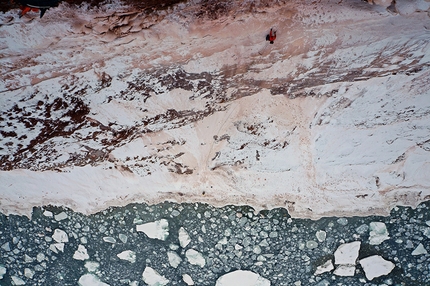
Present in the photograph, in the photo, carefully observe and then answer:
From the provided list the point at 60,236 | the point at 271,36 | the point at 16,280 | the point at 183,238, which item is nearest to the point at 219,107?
the point at 271,36

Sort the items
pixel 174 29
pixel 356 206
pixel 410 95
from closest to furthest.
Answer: pixel 174 29 < pixel 410 95 < pixel 356 206

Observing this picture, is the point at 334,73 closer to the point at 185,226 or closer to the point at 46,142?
the point at 185,226

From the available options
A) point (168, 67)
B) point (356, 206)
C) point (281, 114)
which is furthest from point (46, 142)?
point (356, 206)

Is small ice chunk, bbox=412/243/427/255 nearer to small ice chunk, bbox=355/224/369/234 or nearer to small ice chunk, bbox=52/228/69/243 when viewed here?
small ice chunk, bbox=355/224/369/234

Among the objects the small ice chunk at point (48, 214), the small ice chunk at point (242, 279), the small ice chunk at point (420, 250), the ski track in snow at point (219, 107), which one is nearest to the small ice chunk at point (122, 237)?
the ski track in snow at point (219, 107)

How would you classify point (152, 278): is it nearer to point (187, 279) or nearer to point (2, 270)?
point (187, 279)

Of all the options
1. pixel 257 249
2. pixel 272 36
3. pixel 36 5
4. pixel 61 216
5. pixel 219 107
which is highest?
pixel 36 5
